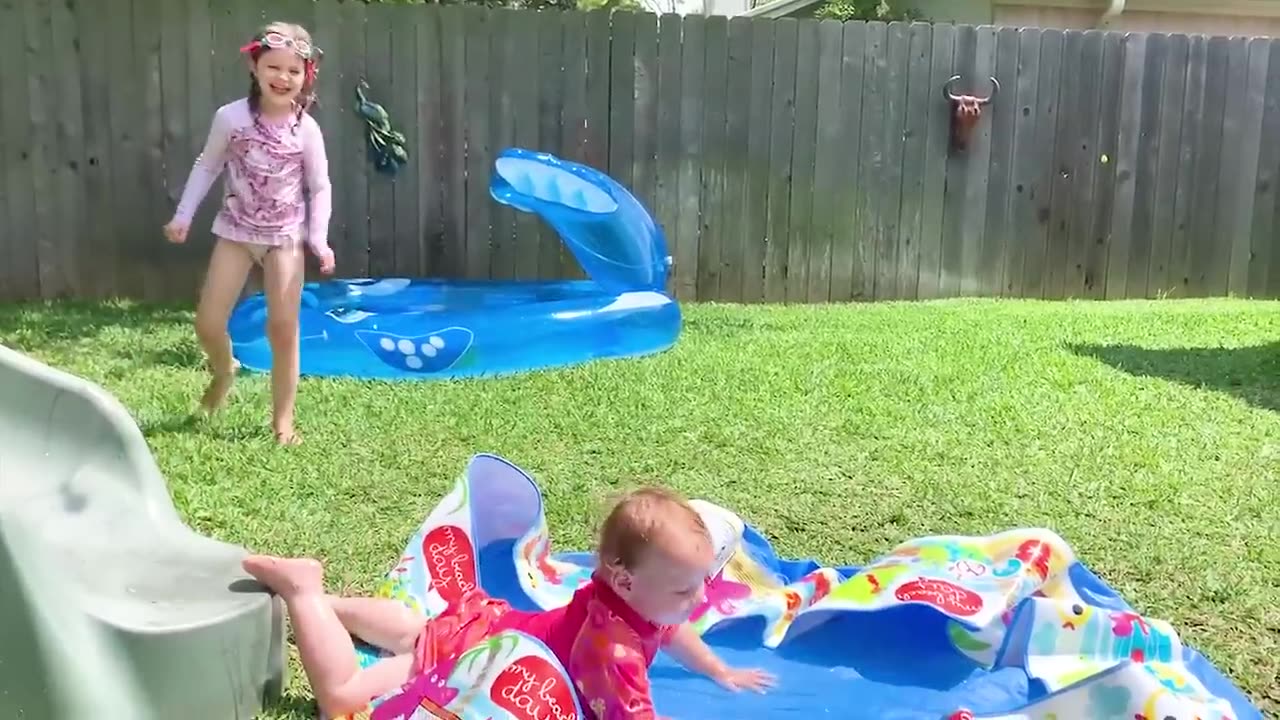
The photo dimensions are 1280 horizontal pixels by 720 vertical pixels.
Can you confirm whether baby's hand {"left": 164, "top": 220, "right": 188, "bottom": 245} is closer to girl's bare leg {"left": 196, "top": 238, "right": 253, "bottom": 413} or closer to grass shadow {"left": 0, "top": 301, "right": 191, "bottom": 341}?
girl's bare leg {"left": 196, "top": 238, "right": 253, "bottom": 413}

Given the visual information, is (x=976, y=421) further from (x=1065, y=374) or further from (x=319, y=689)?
(x=319, y=689)

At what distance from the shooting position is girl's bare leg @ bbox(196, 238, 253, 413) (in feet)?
13.0

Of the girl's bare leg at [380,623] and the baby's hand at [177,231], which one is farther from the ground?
the baby's hand at [177,231]

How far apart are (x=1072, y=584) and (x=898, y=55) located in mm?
5569

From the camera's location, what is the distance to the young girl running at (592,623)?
201 centimetres

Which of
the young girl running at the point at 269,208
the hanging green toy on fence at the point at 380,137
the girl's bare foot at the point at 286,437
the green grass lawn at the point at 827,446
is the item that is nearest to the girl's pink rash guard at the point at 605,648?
the green grass lawn at the point at 827,446

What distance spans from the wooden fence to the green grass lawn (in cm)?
121

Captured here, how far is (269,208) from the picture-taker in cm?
398

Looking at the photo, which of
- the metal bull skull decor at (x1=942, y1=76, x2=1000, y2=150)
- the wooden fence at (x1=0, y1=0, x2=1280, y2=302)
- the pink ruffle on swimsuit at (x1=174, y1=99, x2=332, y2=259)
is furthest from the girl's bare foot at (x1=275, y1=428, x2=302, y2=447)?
the metal bull skull decor at (x1=942, y1=76, x2=1000, y2=150)

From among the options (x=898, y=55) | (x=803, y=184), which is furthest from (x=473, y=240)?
(x=898, y=55)

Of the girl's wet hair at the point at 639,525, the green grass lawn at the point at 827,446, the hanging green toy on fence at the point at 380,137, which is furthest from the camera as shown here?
the hanging green toy on fence at the point at 380,137

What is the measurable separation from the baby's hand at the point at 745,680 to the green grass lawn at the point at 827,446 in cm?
65

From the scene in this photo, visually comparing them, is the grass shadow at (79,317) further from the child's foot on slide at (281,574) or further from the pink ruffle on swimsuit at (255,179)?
the child's foot on slide at (281,574)

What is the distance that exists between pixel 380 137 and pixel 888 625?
16.9 ft
